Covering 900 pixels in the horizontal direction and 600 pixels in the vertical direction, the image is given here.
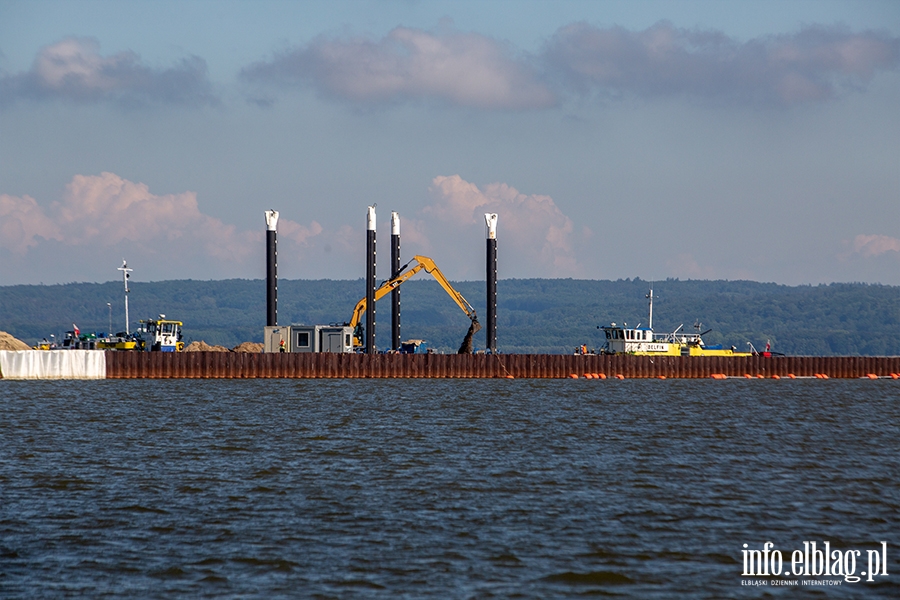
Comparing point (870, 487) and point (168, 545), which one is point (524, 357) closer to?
point (870, 487)

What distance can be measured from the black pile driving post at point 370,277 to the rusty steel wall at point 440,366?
4.61 meters

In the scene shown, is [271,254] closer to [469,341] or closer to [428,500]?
[469,341]

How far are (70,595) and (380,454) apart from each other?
47.5ft

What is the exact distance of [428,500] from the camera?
69.6ft

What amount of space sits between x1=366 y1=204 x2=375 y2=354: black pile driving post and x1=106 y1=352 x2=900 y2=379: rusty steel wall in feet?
15.1

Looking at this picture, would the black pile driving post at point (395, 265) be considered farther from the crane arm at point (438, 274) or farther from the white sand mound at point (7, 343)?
the white sand mound at point (7, 343)

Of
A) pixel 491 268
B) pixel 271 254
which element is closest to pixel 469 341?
pixel 491 268

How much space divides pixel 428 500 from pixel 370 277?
49.7 m

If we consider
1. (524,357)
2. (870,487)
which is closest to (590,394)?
(524,357)

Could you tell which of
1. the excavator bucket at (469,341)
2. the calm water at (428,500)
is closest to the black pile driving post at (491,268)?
the excavator bucket at (469,341)

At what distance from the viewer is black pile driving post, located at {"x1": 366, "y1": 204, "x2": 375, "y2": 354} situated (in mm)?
70125

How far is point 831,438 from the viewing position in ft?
114

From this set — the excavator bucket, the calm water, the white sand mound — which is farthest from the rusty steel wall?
the white sand mound

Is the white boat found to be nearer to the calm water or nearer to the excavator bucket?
the excavator bucket
